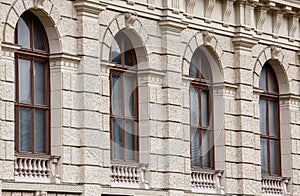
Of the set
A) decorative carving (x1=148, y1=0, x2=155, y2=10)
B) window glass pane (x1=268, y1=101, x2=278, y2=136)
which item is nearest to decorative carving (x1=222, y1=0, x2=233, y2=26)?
decorative carving (x1=148, y1=0, x2=155, y2=10)

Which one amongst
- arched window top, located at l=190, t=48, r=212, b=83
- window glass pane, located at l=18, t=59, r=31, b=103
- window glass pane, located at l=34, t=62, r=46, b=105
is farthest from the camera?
arched window top, located at l=190, t=48, r=212, b=83

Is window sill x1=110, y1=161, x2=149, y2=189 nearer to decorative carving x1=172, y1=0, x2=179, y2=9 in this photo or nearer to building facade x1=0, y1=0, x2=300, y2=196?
building facade x1=0, y1=0, x2=300, y2=196

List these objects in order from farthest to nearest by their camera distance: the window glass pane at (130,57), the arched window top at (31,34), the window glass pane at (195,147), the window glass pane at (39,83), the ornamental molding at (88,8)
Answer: the window glass pane at (195,147), the window glass pane at (130,57), the ornamental molding at (88,8), the window glass pane at (39,83), the arched window top at (31,34)

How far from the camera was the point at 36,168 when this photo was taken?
109 ft

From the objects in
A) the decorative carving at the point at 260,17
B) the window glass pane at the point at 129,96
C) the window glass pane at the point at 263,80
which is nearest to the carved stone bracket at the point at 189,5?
the window glass pane at the point at 129,96

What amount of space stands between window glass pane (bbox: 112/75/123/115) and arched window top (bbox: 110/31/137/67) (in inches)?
20.0

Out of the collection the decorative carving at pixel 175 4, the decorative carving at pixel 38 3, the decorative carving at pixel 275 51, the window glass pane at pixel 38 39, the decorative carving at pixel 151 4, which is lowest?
the window glass pane at pixel 38 39

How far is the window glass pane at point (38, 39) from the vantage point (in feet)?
111

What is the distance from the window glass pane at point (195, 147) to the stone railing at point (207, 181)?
0.39 metres

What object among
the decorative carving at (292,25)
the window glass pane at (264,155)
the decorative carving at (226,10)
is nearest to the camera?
the decorative carving at (226,10)

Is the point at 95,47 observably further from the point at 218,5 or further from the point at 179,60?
the point at 218,5

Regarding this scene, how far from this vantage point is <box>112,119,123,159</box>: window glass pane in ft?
119

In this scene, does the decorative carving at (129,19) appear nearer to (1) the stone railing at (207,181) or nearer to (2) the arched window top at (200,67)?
(2) the arched window top at (200,67)

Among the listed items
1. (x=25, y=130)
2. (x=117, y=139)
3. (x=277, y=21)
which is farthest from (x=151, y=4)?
(x=277, y=21)
